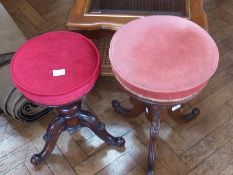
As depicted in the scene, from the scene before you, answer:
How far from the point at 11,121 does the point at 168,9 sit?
0.81 metres

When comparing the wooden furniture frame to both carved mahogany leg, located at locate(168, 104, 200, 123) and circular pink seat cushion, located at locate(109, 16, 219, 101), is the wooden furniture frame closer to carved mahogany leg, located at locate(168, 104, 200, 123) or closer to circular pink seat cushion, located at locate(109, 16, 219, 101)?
circular pink seat cushion, located at locate(109, 16, 219, 101)

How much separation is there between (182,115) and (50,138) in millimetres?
540

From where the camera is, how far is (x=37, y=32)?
173 cm

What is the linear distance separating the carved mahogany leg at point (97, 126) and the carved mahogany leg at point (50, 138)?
2.9 inches

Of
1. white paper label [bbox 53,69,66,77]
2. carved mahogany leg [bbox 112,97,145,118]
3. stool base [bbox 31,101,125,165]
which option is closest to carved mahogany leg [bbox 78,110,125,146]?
stool base [bbox 31,101,125,165]

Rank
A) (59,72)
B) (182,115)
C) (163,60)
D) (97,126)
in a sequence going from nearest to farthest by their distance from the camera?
1. (163,60)
2. (59,72)
3. (97,126)
4. (182,115)

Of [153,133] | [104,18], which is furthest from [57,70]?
[153,133]

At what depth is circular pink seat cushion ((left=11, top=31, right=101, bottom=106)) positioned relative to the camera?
919mm

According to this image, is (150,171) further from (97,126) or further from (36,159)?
(36,159)

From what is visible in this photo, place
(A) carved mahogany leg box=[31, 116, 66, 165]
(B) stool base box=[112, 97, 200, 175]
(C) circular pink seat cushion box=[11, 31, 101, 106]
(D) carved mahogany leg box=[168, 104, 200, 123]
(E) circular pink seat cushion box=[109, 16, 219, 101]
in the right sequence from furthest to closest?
(D) carved mahogany leg box=[168, 104, 200, 123] → (A) carved mahogany leg box=[31, 116, 66, 165] → (B) stool base box=[112, 97, 200, 175] → (C) circular pink seat cushion box=[11, 31, 101, 106] → (E) circular pink seat cushion box=[109, 16, 219, 101]

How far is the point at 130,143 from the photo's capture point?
1.26 metres

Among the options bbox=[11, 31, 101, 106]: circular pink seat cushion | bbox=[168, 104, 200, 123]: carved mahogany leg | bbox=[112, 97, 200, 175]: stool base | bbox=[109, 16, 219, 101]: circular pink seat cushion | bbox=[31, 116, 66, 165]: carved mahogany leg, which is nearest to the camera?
bbox=[109, 16, 219, 101]: circular pink seat cushion

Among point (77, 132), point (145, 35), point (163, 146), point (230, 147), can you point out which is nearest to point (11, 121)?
point (77, 132)

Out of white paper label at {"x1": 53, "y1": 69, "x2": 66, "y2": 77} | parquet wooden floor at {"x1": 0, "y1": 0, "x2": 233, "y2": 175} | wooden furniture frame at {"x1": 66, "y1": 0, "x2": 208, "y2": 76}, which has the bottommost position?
parquet wooden floor at {"x1": 0, "y1": 0, "x2": 233, "y2": 175}
